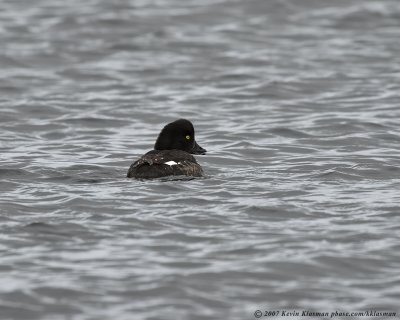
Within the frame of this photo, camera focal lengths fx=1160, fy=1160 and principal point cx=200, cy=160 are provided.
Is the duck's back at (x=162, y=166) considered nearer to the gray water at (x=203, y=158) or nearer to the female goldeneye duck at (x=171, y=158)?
the female goldeneye duck at (x=171, y=158)

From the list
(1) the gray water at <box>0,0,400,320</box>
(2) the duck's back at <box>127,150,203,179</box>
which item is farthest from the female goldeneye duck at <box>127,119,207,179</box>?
(1) the gray water at <box>0,0,400,320</box>

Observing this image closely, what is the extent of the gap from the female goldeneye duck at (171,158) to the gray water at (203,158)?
14cm

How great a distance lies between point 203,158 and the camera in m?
15.5

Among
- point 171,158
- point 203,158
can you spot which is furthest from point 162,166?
point 203,158

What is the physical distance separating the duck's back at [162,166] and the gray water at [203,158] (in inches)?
4.7

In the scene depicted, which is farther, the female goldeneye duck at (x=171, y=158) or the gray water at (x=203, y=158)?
the female goldeneye duck at (x=171, y=158)

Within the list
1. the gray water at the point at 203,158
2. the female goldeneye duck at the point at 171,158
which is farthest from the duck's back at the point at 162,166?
the gray water at the point at 203,158

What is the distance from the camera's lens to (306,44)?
2519 centimetres

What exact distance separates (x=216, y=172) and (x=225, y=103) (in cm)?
609

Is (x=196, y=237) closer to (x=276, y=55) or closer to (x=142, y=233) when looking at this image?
(x=142, y=233)

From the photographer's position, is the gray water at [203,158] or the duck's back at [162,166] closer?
the gray water at [203,158]

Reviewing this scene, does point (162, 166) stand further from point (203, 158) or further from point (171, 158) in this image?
Answer: point (203, 158)

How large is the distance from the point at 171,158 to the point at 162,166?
216 millimetres

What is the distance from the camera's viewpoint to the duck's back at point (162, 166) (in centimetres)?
1291
